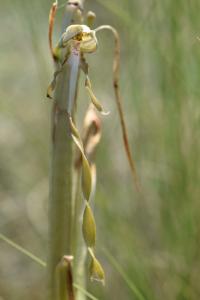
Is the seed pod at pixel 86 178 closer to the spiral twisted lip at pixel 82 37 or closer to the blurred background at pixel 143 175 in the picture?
the spiral twisted lip at pixel 82 37

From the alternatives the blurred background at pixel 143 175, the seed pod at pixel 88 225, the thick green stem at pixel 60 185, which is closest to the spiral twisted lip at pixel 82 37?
the thick green stem at pixel 60 185

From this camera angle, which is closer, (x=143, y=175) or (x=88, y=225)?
(x=88, y=225)

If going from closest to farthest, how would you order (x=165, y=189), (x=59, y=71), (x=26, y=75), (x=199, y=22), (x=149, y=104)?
(x=59, y=71)
(x=199, y=22)
(x=165, y=189)
(x=149, y=104)
(x=26, y=75)

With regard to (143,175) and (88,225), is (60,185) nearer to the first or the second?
(88,225)

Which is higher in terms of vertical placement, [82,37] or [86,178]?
[82,37]

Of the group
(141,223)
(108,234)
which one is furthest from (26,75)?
(108,234)

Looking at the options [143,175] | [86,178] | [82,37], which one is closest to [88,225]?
[86,178]

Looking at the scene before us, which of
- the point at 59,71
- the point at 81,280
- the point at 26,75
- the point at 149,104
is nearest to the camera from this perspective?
the point at 59,71

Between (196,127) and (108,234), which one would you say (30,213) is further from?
(196,127)
